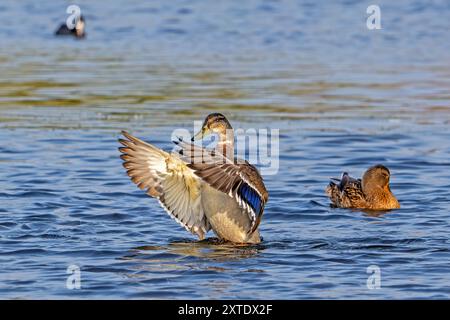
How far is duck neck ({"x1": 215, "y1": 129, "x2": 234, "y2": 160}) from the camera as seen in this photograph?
9.93m

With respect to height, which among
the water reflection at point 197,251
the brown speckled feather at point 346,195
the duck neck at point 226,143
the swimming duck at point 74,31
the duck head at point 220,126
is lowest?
the water reflection at point 197,251

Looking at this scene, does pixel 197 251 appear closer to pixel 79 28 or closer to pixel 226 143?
pixel 226 143

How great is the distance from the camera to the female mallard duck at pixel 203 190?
968 cm

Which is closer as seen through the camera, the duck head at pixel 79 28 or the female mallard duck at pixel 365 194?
the female mallard duck at pixel 365 194

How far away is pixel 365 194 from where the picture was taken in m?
12.3

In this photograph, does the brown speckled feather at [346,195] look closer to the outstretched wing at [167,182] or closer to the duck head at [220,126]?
the outstretched wing at [167,182]

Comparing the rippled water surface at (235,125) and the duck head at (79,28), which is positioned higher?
the duck head at (79,28)

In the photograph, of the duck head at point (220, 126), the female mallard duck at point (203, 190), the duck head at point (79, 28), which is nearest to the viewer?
the female mallard duck at point (203, 190)

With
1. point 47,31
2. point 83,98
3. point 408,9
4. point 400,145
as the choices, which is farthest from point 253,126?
point 408,9

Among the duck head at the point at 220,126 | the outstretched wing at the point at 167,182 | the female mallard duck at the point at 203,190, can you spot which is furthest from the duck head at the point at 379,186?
the duck head at the point at 220,126

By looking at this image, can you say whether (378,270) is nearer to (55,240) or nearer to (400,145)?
(55,240)

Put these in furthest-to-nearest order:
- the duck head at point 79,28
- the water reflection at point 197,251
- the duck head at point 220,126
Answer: the duck head at point 79,28 < the duck head at point 220,126 < the water reflection at point 197,251

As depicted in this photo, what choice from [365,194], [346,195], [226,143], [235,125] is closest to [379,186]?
[365,194]

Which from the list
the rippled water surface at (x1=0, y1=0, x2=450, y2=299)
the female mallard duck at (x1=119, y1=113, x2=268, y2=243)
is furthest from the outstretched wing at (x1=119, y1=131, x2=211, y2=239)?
the rippled water surface at (x1=0, y1=0, x2=450, y2=299)
